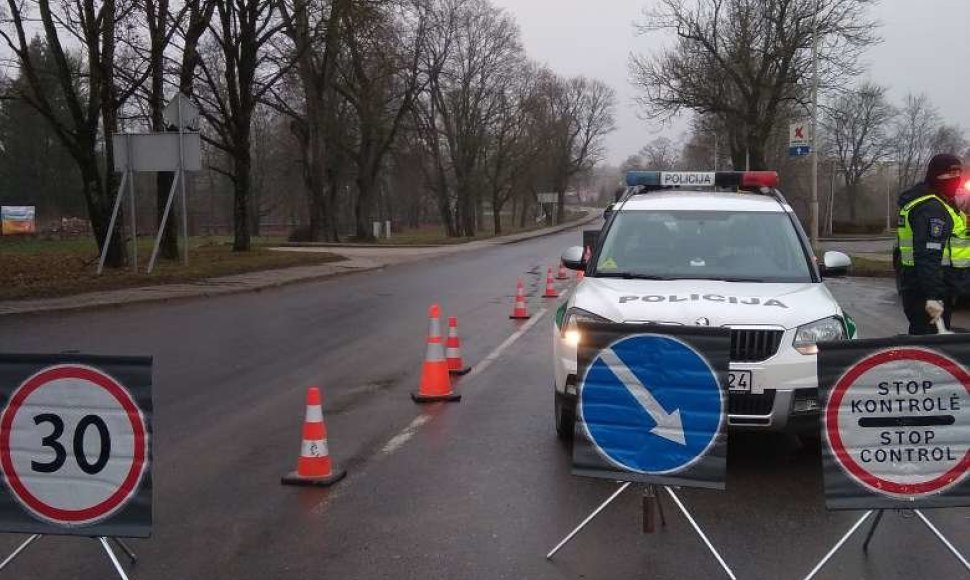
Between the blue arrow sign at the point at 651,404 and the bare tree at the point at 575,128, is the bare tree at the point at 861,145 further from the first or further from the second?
the blue arrow sign at the point at 651,404

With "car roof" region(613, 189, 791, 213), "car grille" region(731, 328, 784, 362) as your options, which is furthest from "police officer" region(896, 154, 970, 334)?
"car grille" region(731, 328, 784, 362)

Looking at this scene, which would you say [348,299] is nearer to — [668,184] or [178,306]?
[178,306]

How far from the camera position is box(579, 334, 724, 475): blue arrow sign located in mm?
4371

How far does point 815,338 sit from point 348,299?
13.5m

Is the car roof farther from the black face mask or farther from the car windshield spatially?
the black face mask

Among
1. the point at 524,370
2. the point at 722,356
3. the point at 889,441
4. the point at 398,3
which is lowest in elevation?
the point at 524,370

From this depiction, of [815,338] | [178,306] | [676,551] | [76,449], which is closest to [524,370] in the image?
[815,338]

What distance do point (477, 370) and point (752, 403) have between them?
471 centimetres

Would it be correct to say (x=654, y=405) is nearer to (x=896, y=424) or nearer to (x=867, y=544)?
(x=896, y=424)

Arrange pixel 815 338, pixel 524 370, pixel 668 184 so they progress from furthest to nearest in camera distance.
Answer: pixel 524 370, pixel 668 184, pixel 815 338

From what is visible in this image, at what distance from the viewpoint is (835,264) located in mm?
7148

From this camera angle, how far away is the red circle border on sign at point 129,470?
13.5 ft

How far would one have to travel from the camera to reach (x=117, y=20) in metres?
20.3

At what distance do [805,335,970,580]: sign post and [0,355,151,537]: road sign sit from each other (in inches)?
126
